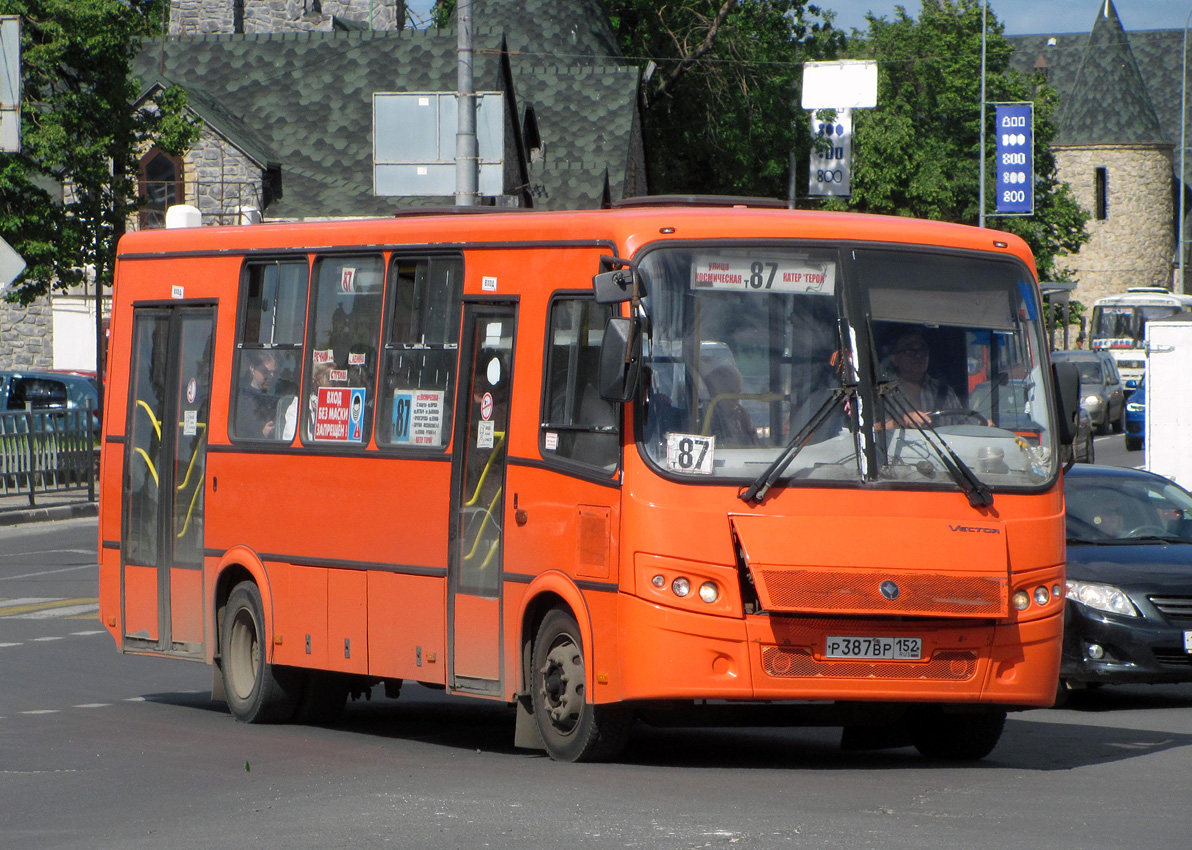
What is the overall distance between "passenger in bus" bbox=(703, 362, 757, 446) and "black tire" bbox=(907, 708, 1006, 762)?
195 centimetres

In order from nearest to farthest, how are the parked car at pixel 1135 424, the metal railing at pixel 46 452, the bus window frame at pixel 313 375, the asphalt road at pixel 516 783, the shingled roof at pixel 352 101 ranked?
the asphalt road at pixel 516 783
the bus window frame at pixel 313 375
the metal railing at pixel 46 452
the parked car at pixel 1135 424
the shingled roof at pixel 352 101

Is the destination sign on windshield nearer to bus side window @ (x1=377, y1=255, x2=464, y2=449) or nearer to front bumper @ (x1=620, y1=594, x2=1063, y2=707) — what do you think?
front bumper @ (x1=620, y1=594, x2=1063, y2=707)

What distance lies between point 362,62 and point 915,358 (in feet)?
132

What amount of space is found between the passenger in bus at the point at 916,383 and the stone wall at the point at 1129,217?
9462 cm

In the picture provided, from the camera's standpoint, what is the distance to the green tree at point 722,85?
56.2 metres

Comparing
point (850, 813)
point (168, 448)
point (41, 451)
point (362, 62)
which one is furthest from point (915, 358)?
point (362, 62)

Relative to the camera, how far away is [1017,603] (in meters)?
9.27

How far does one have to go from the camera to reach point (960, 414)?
9.43 metres

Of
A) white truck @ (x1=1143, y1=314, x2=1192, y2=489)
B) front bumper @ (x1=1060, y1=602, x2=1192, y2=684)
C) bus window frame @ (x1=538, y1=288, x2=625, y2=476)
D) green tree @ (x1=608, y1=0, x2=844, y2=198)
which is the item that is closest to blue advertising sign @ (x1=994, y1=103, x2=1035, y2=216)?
green tree @ (x1=608, y1=0, x2=844, y2=198)

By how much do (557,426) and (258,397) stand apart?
3.04 m

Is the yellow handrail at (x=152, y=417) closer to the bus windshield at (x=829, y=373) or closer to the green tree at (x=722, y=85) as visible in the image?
the bus windshield at (x=829, y=373)

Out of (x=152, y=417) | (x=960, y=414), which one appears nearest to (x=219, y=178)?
(x=152, y=417)

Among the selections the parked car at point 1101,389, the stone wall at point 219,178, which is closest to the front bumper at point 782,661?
the parked car at point 1101,389

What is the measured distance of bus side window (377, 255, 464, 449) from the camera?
1063 centimetres
